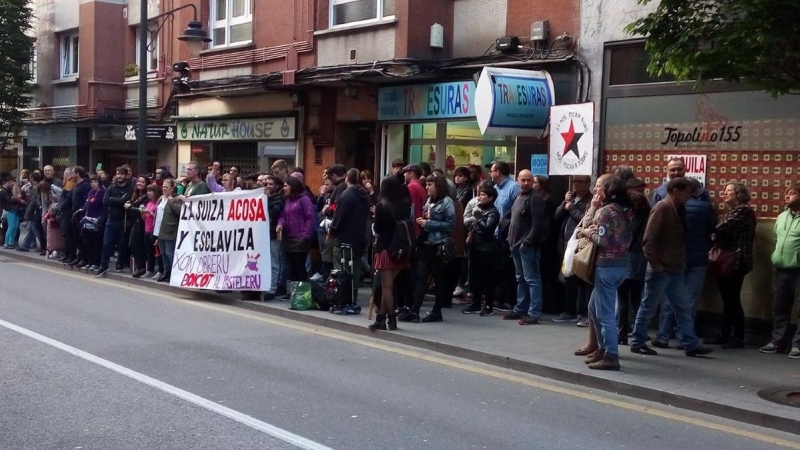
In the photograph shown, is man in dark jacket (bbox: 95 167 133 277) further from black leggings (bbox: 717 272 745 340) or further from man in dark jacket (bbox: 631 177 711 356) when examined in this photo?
black leggings (bbox: 717 272 745 340)

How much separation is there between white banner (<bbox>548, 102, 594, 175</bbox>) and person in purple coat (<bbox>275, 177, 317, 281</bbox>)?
354 cm

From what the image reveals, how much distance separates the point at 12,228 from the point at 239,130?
6.32 metres

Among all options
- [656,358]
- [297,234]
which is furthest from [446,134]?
[656,358]

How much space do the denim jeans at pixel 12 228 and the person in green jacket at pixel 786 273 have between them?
58.2 ft

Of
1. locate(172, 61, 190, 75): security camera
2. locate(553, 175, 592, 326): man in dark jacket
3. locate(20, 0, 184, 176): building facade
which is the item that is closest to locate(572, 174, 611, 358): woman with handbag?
locate(553, 175, 592, 326): man in dark jacket

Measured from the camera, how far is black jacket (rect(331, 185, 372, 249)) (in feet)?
39.9

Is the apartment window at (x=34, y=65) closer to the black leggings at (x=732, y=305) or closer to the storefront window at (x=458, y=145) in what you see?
the storefront window at (x=458, y=145)

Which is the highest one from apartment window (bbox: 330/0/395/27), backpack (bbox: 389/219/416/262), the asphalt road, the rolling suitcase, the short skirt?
apartment window (bbox: 330/0/395/27)

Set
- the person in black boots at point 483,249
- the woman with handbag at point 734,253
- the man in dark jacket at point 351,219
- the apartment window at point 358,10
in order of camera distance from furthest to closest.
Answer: the apartment window at point 358,10 → the person in black boots at point 483,249 → the man in dark jacket at point 351,219 → the woman with handbag at point 734,253

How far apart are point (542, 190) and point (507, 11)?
3573 millimetres

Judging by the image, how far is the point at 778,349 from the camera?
402 inches

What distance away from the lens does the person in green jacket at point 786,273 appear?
993 cm

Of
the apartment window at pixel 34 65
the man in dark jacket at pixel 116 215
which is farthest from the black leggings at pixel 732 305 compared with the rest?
the apartment window at pixel 34 65

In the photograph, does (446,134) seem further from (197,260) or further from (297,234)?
(197,260)
